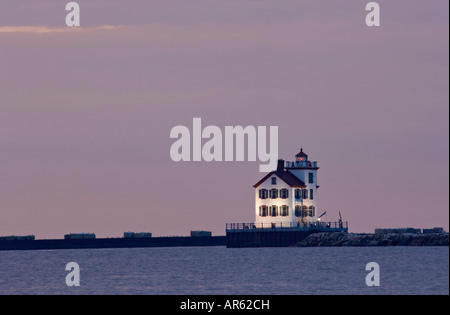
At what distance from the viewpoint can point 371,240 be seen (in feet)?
490

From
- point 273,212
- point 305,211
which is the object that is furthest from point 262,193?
point 305,211

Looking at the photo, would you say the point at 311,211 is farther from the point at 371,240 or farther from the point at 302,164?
the point at 371,240

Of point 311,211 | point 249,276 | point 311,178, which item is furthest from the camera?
point 311,178

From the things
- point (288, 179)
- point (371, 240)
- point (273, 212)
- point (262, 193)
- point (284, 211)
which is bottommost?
point (371, 240)

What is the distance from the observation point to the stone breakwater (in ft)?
472

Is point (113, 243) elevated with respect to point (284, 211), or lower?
lower

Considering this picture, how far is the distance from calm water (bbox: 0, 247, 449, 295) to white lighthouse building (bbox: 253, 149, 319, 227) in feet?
65.8

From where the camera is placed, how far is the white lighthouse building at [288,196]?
142m

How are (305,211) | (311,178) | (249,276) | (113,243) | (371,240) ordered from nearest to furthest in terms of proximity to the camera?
(249,276) < (305,211) < (311,178) < (371,240) < (113,243)

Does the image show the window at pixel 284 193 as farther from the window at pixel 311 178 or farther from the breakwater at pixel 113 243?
the breakwater at pixel 113 243

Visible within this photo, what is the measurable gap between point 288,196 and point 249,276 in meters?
54.8

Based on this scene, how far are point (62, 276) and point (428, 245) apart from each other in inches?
2695

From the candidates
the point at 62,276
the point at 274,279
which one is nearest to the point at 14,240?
the point at 62,276
